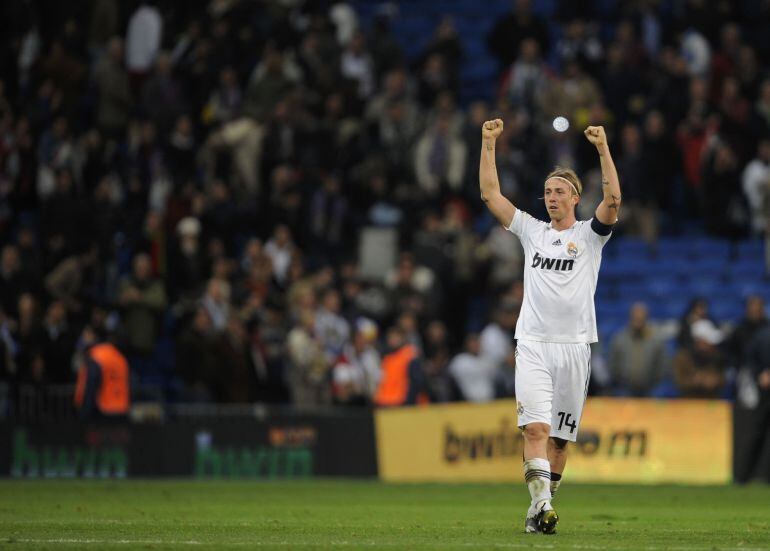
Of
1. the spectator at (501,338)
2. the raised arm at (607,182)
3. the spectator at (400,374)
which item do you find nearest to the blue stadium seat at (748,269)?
the spectator at (501,338)

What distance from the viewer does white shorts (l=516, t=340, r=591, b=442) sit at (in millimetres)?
11984

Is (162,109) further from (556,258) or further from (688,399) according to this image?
(556,258)

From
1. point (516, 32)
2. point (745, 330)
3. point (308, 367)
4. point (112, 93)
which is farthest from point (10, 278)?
point (745, 330)

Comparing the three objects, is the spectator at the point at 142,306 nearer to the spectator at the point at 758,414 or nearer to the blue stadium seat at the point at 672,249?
the blue stadium seat at the point at 672,249

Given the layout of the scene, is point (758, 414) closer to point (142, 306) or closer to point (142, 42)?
point (142, 306)

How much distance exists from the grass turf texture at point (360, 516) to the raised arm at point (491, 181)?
2394 millimetres

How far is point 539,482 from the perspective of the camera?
11672 mm

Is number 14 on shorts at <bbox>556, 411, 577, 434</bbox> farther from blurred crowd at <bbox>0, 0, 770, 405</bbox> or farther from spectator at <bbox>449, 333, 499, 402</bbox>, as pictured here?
spectator at <bbox>449, 333, 499, 402</bbox>

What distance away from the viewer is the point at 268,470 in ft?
77.5

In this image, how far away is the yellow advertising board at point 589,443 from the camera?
22.6m

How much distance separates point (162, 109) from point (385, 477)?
857cm

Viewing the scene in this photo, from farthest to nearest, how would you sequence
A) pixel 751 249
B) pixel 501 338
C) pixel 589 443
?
pixel 751 249 → pixel 501 338 → pixel 589 443

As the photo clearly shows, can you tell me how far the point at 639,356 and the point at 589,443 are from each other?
1.91 m

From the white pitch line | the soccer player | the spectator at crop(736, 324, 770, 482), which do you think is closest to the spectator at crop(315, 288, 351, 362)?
the spectator at crop(736, 324, 770, 482)
